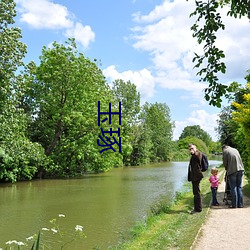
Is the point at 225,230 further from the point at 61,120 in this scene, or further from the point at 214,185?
the point at 61,120

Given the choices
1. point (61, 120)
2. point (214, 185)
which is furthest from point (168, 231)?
point (61, 120)

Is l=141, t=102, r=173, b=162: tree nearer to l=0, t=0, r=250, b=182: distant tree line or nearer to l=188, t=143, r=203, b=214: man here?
l=0, t=0, r=250, b=182: distant tree line

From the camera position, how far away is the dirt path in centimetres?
654

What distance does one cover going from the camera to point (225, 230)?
7613 millimetres

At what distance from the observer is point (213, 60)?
3734mm

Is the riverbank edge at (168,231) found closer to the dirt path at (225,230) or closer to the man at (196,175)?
the dirt path at (225,230)

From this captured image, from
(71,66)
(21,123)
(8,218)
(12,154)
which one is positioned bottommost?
(8,218)

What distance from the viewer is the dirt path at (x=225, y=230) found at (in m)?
6.54

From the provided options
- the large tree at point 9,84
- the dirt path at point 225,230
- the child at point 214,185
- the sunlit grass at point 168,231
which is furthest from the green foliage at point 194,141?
the dirt path at point 225,230

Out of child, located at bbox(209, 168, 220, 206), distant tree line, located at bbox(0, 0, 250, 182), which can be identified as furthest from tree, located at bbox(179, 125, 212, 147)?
child, located at bbox(209, 168, 220, 206)

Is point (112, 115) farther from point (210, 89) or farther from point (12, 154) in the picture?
point (210, 89)

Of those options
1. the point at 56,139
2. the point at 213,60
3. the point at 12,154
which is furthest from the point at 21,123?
the point at 213,60

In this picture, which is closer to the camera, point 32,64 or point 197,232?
point 197,232

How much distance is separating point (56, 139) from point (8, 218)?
683 inches
